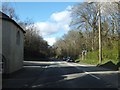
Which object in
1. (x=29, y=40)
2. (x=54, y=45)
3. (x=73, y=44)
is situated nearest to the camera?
(x=29, y=40)

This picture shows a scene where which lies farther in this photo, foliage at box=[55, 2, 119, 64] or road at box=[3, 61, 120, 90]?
foliage at box=[55, 2, 119, 64]

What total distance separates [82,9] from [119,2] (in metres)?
29.8

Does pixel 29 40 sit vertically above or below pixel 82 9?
below

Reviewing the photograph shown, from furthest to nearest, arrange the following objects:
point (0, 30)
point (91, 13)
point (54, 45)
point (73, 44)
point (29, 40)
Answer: point (54, 45) < point (73, 44) < point (29, 40) < point (91, 13) < point (0, 30)

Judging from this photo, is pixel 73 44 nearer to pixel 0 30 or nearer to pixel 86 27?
pixel 86 27

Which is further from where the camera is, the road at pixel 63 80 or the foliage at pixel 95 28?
the foliage at pixel 95 28

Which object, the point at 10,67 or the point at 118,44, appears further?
the point at 118,44

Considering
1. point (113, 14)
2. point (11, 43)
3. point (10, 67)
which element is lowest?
point (10, 67)

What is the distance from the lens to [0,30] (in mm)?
28812

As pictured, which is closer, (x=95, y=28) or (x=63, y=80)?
(x=63, y=80)

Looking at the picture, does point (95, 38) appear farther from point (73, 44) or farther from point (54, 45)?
point (54, 45)

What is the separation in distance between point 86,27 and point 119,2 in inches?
1224

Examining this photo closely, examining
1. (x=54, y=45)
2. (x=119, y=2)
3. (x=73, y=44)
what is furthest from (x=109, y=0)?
(x=54, y=45)

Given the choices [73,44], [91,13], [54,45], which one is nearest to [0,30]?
[91,13]
